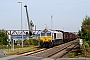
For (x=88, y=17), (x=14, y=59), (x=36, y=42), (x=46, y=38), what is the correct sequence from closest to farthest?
(x=14, y=59)
(x=46, y=38)
(x=36, y=42)
(x=88, y=17)

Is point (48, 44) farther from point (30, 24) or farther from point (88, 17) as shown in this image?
point (30, 24)

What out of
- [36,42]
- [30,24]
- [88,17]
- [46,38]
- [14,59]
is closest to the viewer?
[14,59]

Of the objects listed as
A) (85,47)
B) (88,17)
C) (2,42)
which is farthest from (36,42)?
(85,47)

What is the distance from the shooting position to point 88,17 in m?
58.8

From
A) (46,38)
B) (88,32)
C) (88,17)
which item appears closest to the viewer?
(88,32)

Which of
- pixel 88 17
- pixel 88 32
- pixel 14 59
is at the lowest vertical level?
pixel 14 59

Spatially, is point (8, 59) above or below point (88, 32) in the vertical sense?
below

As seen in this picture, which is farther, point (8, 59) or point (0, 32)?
point (0, 32)

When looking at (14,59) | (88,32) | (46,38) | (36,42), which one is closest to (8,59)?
(14,59)

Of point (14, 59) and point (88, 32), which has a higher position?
point (88, 32)

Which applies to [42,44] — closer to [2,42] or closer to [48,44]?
[48,44]

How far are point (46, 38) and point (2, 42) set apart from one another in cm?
2399

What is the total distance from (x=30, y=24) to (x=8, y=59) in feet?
155

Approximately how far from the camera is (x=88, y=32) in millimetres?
33656
